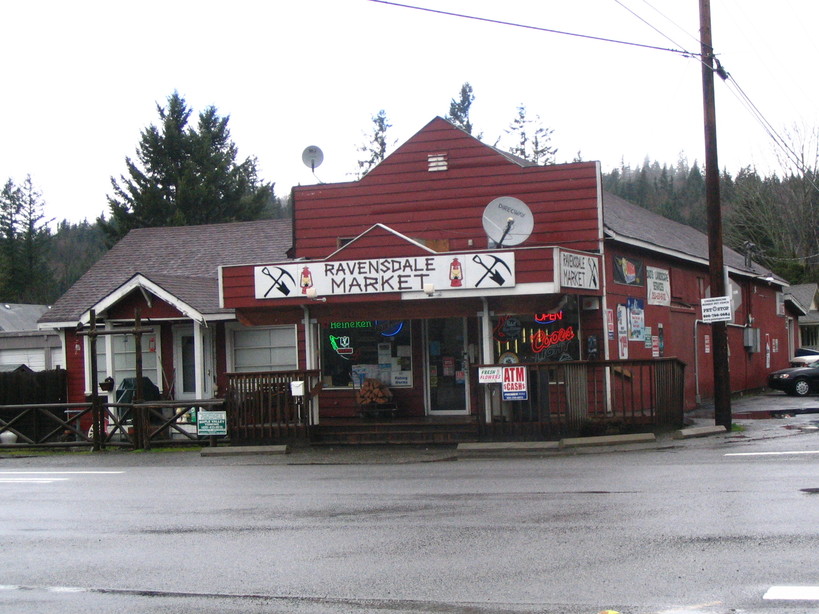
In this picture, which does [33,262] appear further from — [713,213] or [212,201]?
[713,213]

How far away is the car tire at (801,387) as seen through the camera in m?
30.3

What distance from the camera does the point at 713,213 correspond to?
61.2 ft

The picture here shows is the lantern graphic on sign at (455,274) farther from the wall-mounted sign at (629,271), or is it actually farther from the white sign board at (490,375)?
the wall-mounted sign at (629,271)

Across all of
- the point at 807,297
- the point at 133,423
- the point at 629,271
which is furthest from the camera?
the point at 807,297

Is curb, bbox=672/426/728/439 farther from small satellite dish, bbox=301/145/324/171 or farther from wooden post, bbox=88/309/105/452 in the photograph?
wooden post, bbox=88/309/105/452

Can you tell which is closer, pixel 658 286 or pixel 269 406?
pixel 269 406

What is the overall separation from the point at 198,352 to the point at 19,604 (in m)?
14.9

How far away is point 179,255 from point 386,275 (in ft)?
37.3

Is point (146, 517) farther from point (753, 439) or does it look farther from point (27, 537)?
point (753, 439)

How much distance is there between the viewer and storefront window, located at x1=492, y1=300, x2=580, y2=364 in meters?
20.3

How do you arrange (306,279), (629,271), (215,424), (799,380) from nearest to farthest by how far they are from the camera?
(306,279)
(215,424)
(629,271)
(799,380)

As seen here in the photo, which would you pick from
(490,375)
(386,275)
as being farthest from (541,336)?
(386,275)

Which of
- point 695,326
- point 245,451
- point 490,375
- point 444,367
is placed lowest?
point 245,451

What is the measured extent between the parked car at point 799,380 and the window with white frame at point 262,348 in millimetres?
15641
